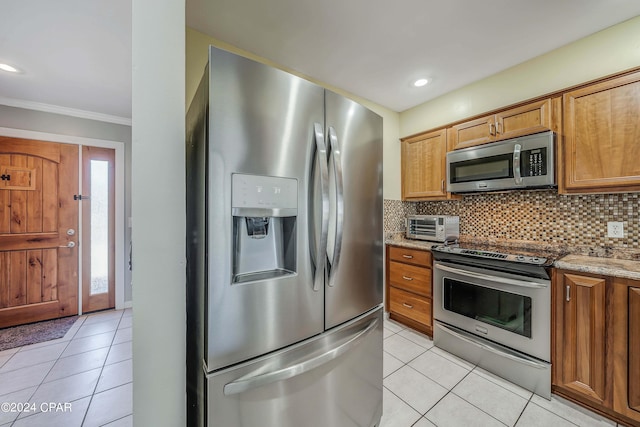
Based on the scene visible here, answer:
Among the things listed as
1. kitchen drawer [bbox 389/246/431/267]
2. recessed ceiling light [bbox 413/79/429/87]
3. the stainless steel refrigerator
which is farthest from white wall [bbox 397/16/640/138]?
the stainless steel refrigerator

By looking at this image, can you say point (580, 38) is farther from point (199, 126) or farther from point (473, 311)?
point (199, 126)

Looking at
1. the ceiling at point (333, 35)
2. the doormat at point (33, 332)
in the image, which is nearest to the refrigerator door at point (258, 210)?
the ceiling at point (333, 35)

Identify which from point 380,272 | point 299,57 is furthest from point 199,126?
point 299,57

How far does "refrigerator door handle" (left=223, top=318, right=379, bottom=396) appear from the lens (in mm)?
856

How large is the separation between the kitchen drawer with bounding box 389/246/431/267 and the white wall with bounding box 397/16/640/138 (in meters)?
1.42

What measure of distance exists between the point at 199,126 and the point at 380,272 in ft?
3.77

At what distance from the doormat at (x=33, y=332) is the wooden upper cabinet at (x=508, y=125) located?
4.55 meters

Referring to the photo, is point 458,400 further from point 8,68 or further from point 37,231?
point 37,231

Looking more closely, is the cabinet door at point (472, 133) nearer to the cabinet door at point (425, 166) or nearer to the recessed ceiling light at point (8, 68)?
the cabinet door at point (425, 166)

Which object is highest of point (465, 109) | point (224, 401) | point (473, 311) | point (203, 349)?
point (465, 109)

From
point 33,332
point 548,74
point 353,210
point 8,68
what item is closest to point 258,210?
point 353,210

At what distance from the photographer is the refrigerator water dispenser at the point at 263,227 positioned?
89 cm

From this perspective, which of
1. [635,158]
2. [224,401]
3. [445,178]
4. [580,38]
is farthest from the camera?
[445,178]

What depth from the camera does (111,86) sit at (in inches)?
95.0
